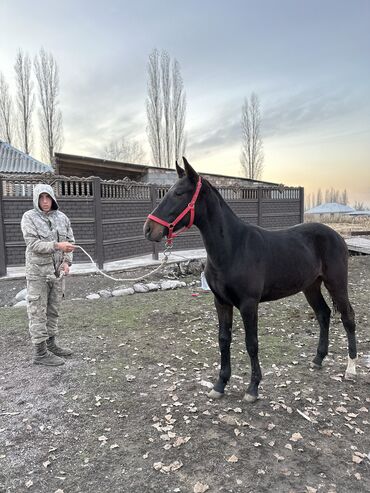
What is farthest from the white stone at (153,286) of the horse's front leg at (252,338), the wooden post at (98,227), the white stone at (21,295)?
the horse's front leg at (252,338)

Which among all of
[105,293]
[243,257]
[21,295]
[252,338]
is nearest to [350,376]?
[252,338]

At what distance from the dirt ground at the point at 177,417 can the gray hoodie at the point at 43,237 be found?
45.0 inches

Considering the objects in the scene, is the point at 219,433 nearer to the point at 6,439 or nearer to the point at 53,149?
the point at 6,439

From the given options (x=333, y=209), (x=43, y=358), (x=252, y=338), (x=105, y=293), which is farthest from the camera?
(x=333, y=209)

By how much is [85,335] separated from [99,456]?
2645mm

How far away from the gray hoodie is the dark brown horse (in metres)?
1.41

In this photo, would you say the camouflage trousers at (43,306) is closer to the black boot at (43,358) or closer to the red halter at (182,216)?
the black boot at (43,358)

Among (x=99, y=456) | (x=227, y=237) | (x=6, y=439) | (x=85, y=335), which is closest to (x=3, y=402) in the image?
(x=6, y=439)

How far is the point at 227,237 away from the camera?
10.4 ft

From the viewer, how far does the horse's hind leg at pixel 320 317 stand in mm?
3984

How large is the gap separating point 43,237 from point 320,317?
10.2ft

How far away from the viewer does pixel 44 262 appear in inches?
153

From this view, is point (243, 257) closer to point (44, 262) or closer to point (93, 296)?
point (44, 262)

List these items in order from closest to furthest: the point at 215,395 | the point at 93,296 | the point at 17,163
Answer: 1. the point at 215,395
2. the point at 93,296
3. the point at 17,163
